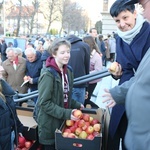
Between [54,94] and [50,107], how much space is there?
0.47 ft

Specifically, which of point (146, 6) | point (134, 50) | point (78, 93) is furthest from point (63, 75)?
point (78, 93)

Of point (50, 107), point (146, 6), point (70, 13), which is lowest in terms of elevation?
point (50, 107)

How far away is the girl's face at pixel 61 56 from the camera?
2652 mm

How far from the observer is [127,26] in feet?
7.36

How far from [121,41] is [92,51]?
3.02m

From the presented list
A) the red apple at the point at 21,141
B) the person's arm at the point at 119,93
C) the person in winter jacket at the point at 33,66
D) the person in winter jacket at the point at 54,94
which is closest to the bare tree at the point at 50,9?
the person in winter jacket at the point at 33,66

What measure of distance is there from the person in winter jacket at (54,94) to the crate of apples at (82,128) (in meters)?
0.09

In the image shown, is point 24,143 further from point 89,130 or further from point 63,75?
point 63,75

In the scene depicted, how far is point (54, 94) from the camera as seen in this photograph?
2.58m

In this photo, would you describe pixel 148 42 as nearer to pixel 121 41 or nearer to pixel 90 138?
pixel 121 41

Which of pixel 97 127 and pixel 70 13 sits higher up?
pixel 70 13

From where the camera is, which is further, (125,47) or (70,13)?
(70,13)

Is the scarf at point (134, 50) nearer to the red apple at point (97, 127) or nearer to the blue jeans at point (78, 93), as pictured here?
the red apple at point (97, 127)

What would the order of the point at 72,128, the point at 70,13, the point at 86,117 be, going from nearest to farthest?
the point at 72,128 < the point at 86,117 < the point at 70,13
